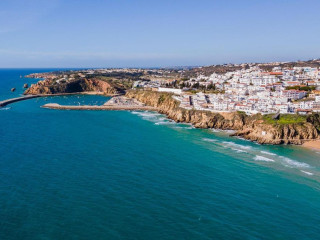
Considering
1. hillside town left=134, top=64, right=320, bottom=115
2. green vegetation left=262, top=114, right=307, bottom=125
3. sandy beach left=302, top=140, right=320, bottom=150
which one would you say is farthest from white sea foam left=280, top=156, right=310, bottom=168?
hillside town left=134, top=64, right=320, bottom=115

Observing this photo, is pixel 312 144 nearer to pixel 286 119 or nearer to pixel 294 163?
pixel 286 119

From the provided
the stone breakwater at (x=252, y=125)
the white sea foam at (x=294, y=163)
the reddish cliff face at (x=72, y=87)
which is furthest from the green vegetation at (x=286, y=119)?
the reddish cliff face at (x=72, y=87)

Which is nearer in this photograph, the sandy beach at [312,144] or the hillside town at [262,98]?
the sandy beach at [312,144]

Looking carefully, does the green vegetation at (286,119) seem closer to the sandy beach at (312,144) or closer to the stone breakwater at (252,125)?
the stone breakwater at (252,125)

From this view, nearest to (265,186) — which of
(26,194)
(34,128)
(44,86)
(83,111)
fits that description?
(26,194)

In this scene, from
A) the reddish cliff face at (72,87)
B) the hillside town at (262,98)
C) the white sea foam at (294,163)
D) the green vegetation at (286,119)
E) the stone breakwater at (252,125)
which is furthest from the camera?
the reddish cliff face at (72,87)

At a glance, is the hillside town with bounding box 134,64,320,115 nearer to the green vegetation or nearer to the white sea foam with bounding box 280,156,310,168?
the green vegetation

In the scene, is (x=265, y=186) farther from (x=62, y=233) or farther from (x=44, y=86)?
(x=44, y=86)
